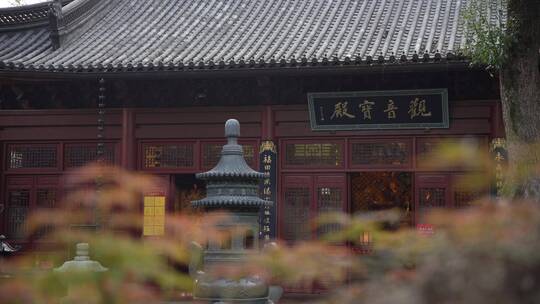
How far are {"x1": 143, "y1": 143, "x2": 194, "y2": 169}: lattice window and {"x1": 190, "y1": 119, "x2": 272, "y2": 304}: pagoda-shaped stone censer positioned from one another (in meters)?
4.82

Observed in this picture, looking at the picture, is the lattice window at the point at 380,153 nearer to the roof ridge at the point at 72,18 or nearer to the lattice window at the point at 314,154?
the lattice window at the point at 314,154

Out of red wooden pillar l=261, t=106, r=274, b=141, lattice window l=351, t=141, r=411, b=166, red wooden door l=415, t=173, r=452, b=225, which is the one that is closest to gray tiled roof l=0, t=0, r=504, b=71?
red wooden pillar l=261, t=106, r=274, b=141

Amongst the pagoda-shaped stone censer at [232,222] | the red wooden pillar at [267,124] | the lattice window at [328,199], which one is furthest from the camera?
the red wooden pillar at [267,124]

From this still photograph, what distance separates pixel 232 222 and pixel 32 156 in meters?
6.88

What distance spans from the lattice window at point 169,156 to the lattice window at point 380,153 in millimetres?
2755

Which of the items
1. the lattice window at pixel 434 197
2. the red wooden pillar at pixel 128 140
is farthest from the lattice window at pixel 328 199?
the red wooden pillar at pixel 128 140

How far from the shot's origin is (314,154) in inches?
528

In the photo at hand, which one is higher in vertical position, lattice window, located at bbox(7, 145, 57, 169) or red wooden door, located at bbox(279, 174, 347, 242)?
lattice window, located at bbox(7, 145, 57, 169)

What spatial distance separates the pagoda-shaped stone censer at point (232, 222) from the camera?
8312mm

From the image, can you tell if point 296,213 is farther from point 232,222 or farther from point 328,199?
point 232,222

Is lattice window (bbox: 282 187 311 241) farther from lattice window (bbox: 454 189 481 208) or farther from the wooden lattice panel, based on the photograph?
the wooden lattice panel

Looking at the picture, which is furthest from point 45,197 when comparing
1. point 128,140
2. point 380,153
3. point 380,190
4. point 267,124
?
point 380,190

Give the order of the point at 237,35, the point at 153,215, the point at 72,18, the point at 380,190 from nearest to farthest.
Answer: the point at 153,215 → the point at 237,35 → the point at 72,18 → the point at 380,190

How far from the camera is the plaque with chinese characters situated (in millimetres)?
12766
